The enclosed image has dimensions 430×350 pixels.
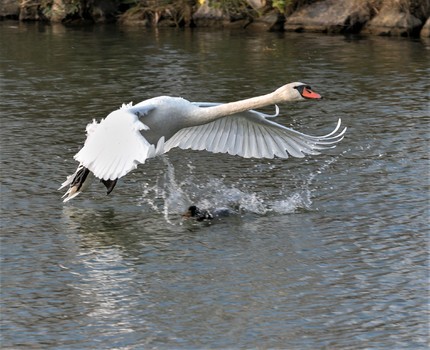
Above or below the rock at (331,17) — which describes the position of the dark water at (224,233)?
below

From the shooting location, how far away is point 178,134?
12562 millimetres

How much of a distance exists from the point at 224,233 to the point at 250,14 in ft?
54.4

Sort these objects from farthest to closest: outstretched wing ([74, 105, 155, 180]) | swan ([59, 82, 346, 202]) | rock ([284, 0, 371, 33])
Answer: rock ([284, 0, 371, 33]) < swan ([59, 82, 346, 202]) < outstretched wing ([74, 105, 155, 180])

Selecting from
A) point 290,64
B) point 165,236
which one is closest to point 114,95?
point 290,64

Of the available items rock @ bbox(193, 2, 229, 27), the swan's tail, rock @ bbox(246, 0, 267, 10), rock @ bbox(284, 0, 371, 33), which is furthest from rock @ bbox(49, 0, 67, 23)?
the swan's tail

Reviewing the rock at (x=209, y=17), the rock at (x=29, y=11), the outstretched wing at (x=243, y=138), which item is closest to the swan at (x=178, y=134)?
the outstretched wing at (x=243, y=138)

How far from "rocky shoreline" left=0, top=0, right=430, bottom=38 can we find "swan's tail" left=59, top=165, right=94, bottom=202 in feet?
45.6

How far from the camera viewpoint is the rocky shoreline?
2480 centimetres

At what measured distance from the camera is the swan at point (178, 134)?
9.87 metres

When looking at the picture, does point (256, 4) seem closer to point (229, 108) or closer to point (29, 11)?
point (29, 11)

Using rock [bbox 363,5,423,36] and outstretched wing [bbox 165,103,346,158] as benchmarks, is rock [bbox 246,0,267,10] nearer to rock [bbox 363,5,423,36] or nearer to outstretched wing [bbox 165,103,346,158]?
rock [bbox 363,5,423,36]

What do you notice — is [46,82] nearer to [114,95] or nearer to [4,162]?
[114,95]

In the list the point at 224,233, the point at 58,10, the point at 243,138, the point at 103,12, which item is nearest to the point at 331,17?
the point at 103,12

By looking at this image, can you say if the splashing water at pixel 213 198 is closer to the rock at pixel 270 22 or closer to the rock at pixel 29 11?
the rock at pixel 270 22
